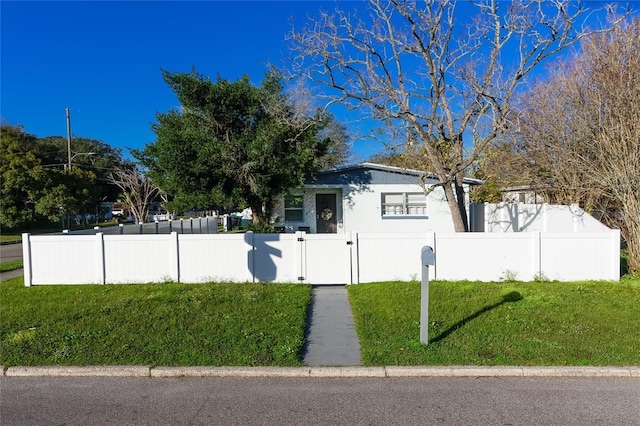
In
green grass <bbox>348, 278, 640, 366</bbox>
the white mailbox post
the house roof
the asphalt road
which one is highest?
the house roof

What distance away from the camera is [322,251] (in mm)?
8648

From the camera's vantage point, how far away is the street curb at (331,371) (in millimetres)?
4434

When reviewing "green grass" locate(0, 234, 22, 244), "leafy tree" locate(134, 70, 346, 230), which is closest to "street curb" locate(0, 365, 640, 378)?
"leafy tree" locate(134, 70, 346, 230)

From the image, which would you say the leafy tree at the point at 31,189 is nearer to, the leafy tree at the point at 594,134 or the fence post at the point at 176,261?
the fence post at the point at 176,261

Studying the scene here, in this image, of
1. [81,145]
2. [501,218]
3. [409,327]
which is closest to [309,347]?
[409,327]

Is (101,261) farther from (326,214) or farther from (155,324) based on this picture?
(326,214)

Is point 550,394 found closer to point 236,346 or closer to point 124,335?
point 236,346

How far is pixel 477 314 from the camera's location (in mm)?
6297

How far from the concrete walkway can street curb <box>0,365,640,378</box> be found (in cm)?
21

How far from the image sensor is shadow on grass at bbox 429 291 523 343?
5.41m

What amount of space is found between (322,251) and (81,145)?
5916 centimetres

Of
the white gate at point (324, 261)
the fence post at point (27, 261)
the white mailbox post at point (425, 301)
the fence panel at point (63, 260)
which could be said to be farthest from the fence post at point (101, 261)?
the white mailbox post at point (425, 301)

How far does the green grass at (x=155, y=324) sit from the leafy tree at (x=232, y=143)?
585cm

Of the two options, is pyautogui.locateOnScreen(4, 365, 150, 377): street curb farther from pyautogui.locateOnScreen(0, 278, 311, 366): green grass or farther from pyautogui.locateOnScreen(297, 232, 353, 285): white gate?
pyautogui.locateOnScreen(297, 232, 353, 285): white gate
